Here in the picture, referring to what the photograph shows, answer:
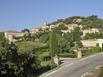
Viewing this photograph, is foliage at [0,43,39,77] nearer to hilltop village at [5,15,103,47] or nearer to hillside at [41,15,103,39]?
hilltop village at [5,15,103,47]

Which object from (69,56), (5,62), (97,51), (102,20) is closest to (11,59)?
(5,62)

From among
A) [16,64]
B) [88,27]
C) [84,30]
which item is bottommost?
[16,64]

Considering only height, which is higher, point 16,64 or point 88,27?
point 88,27

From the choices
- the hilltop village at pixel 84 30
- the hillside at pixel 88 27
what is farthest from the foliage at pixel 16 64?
the hillside at pixel 88 27

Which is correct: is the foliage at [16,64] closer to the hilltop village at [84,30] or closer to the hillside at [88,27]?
the hilltop village at [84,30]

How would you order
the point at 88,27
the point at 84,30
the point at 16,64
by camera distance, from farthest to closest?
the point at 88,27 → the point at 84,30 → the point at 16,64

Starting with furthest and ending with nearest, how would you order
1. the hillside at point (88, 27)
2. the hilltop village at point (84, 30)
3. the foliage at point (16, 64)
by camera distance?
the hillside at point (88, 27), the hilltop village at point (84, 30), the foliage at point (16, 64)

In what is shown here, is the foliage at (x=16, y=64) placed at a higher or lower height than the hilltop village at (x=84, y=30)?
lower

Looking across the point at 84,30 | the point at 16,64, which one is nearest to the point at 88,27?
the point at 84,30

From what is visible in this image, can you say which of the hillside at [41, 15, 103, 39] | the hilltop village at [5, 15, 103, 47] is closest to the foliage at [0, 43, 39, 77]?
the hilltop village at [5, 15, 103, 47]

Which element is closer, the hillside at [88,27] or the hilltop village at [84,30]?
the hilltop village at [84,30]

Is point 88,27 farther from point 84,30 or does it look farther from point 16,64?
point 16,64

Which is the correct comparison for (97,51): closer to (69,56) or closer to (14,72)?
(69,56)

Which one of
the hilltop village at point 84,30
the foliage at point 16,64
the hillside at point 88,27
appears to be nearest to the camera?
the foliage at point 16,64
